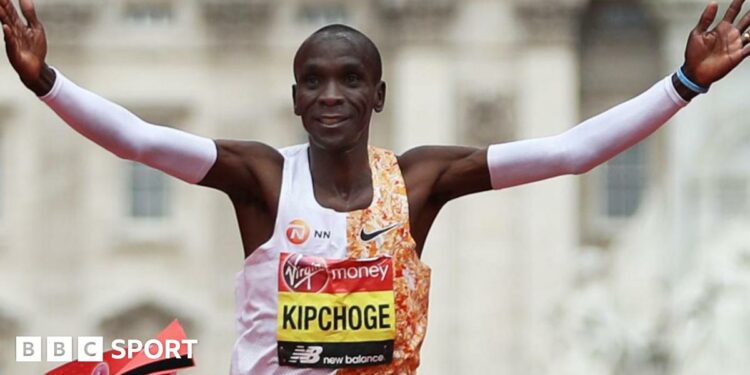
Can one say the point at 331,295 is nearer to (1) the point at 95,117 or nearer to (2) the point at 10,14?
(1) the point at 95,117

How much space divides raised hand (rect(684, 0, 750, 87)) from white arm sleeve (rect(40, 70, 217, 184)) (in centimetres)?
108

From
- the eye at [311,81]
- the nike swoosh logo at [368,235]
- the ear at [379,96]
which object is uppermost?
the eye at [311,81]

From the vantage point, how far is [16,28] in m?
5.56

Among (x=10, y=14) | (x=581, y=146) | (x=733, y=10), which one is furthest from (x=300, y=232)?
(x=733, y=10)

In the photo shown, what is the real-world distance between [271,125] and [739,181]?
664 centimetres

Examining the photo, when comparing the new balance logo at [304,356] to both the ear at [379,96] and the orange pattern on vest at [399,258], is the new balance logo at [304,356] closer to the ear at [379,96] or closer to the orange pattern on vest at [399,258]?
the orange pattern on vest at [399,258]

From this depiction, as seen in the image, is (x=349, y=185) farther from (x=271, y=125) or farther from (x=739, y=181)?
(x=271, y=125)

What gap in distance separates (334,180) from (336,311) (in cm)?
30

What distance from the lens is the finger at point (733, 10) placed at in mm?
5648

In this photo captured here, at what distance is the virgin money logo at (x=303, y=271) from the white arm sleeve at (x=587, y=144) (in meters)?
0.48

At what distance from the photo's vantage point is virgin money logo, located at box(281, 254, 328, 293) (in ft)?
18.5

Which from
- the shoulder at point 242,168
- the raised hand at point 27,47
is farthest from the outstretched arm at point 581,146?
the raised hand at point 27,47

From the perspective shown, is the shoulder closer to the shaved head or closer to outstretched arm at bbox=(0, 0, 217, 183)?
outstretched arm at bbox=(0, 0, 217, 183)

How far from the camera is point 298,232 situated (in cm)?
568
